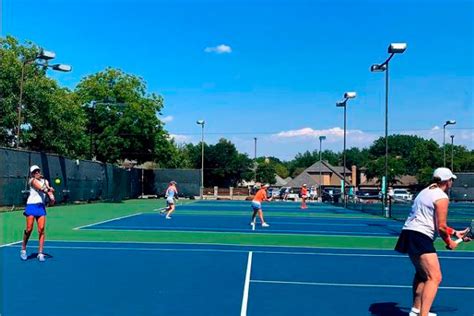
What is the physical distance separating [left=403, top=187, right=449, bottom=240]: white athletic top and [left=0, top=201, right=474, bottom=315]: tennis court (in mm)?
1687

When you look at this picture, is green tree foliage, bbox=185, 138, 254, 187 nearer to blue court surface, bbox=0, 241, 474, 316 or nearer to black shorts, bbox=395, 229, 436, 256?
blue court surface, bbox=0, 241, 474, 316

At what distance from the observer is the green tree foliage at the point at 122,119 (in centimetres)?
5012

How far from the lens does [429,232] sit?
A: 6.05m

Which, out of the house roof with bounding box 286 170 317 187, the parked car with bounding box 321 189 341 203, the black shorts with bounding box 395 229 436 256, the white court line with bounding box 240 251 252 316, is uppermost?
the house roof with bounding box 286 170 317 187

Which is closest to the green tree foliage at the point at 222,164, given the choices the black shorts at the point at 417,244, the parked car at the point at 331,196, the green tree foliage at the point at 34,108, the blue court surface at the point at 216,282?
the parked car at the point at 331,196

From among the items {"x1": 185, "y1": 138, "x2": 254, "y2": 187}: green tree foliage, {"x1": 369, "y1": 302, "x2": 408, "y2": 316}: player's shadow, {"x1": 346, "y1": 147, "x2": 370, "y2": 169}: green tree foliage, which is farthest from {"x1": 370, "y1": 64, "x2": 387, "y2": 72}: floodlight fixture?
{"x1": 346, "y1": 147, "x2": 370, "y2": 169}: green tree foliage

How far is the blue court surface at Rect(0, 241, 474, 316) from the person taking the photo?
7402 millimetres

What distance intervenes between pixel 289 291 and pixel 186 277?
1778mm

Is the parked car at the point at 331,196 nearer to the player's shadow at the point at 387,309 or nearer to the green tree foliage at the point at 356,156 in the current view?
the player's shadow at the point at 387,309

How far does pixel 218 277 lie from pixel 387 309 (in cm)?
296

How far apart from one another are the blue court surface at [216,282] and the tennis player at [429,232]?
1.41 metres

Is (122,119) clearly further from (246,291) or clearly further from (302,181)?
(302,181)

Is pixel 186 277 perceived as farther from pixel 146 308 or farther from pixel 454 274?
pixel 454 274

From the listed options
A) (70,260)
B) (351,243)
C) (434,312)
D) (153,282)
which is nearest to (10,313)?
(153,282)
